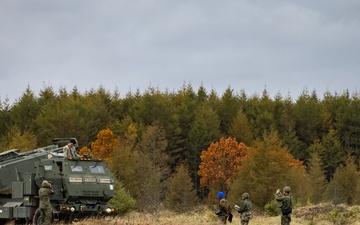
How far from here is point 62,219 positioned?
97.0ft

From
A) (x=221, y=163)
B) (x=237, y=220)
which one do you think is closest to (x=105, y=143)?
(x=221, y=163)

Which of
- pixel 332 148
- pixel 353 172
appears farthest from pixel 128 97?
pixel 353 172

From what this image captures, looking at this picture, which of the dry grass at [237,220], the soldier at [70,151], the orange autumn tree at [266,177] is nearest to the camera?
the dry grass at [237,220]

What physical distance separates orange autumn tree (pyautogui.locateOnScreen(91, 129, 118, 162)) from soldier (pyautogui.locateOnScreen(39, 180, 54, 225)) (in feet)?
165

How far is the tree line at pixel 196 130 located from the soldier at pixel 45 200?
1475 inches

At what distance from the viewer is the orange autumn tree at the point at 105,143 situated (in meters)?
77.2

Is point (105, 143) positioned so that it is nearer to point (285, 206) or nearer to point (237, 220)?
point (237, 220)

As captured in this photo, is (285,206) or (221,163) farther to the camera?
(221,163)

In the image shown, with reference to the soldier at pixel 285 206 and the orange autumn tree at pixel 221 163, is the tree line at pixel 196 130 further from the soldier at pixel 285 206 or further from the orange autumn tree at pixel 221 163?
the soldier at pixel 285 206

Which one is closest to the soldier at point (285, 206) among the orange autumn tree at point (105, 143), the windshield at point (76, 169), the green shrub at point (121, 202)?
the windshield at point (76, 169)

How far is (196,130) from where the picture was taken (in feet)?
289

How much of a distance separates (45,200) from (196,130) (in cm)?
6267

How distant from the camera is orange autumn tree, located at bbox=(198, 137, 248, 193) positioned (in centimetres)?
8050

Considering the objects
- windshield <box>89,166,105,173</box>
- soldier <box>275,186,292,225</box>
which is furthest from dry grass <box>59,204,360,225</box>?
soldier <box>275,186,292,225</box>
